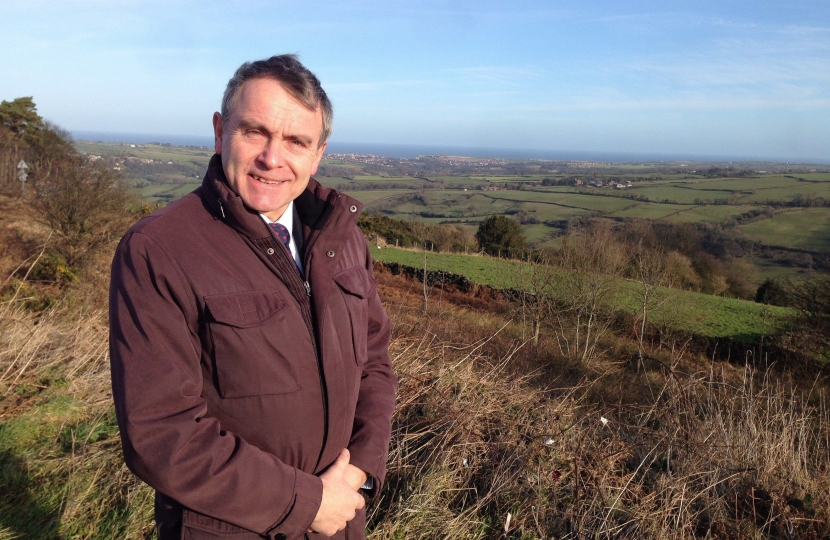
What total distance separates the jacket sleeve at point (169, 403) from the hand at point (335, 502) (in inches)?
7.4

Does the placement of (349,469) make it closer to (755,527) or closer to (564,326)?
(755,527)

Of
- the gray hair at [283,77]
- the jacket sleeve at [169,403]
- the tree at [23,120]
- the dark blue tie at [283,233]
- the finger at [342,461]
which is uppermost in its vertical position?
the tree at [23,120]

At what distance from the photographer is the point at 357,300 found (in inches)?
64.9

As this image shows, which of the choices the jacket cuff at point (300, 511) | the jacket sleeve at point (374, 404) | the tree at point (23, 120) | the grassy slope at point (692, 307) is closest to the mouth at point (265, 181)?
the jacket sleeve at point (374, 404)

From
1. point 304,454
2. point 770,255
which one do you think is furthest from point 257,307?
point 770,255

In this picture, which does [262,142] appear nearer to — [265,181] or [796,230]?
[265,181]

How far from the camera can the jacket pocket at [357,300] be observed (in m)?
1.59

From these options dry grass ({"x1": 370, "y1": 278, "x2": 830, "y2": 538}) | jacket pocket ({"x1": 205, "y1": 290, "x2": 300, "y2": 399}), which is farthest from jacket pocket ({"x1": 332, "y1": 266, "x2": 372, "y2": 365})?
dry grass ({"x1": 370, "y1": 278, "x2": 830, "y2": 538})

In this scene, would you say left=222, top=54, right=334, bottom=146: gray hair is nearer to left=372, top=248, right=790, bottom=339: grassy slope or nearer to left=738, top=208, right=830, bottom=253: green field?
left=372, top=248, right=790, bottom=339: grassy slope

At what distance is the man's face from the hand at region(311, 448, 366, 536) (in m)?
0.78

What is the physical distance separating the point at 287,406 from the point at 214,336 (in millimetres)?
279

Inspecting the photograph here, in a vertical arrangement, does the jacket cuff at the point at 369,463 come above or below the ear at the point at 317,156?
below

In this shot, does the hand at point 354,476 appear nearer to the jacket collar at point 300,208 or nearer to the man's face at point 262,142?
the jacket collar at point 300,208

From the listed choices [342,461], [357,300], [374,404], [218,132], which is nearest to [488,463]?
[374,404]
